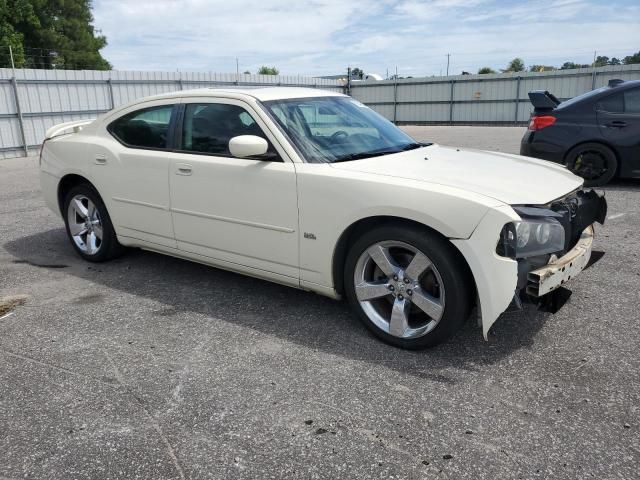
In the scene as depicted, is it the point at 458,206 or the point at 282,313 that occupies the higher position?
the point at 458,206

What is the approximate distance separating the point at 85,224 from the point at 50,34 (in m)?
45.2

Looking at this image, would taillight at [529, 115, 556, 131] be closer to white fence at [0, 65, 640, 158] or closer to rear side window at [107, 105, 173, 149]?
rear side window at [107, 105, 173, 149]

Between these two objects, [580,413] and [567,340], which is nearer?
[580,413]

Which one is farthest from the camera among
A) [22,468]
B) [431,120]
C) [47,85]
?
[431,120]

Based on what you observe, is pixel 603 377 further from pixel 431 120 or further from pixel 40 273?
pixel 431 120

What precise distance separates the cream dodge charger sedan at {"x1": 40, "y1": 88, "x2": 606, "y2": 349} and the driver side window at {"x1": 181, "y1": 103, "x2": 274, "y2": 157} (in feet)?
0.04

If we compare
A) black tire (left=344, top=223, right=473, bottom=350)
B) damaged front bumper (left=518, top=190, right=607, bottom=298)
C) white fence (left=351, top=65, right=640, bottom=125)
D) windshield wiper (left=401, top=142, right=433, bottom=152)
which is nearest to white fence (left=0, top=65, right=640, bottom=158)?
white fence (left=351, top=65, right=640, bottom=125)

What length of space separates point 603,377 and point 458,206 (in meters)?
1.23

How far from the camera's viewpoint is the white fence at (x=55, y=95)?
16188 millimetres

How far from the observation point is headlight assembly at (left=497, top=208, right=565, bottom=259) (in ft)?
9.55

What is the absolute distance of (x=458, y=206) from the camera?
2.99 m

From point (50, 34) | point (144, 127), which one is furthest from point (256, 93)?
point (50, 34)

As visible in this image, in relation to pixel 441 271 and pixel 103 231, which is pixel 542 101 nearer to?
pixel 441 271

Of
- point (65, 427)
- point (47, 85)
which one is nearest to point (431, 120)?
point (47, 85)
